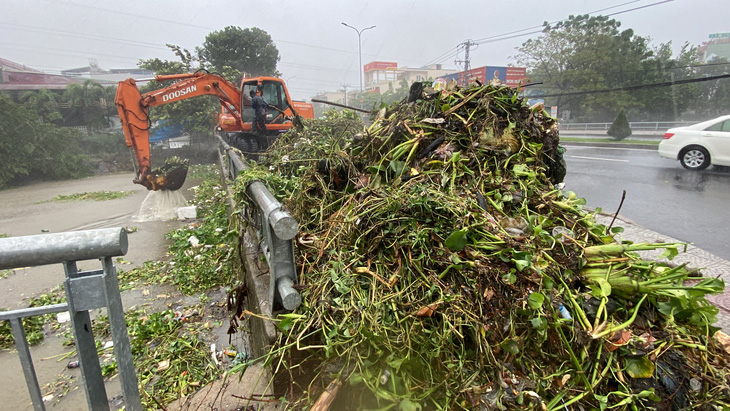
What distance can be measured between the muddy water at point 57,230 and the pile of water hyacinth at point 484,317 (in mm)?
2013

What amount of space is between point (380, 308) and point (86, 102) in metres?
23.6

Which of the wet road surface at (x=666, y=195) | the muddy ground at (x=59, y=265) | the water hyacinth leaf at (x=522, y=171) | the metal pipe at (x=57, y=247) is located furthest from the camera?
the wet road surface at (x=666, y=195)

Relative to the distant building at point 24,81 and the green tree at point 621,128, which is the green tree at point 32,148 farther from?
the green tree at point 621,128

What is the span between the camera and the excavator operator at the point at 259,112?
9273 millimetres

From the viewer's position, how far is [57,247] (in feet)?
3.35

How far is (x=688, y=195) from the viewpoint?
6.99 meters

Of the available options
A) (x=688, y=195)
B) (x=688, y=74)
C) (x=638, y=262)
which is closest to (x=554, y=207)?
(x=638, y=262)

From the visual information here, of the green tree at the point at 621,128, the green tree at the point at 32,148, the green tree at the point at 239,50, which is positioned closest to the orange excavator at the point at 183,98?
the green tree at the point at 32,148

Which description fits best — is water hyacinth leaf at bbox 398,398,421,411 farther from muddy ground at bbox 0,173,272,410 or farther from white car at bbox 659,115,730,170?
white car at bbox 659,115,730,170

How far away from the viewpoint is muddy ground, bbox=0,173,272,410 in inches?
104

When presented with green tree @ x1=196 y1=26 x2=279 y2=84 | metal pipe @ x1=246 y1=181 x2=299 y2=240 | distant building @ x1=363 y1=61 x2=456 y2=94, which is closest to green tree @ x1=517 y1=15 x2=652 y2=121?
distant building @ x1=363 y1=61 x2=456 y2=94

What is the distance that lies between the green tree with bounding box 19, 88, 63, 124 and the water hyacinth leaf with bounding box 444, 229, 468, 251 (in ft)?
65.4

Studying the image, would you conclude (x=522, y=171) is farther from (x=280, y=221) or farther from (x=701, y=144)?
(x=701, y=144)

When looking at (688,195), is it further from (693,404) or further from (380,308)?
(380,308)
